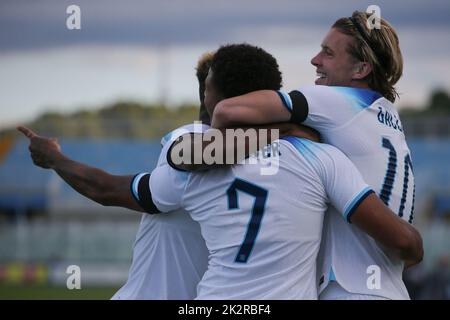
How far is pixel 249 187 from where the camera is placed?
481 cm

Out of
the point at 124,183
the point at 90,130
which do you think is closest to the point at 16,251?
the point at 90,130

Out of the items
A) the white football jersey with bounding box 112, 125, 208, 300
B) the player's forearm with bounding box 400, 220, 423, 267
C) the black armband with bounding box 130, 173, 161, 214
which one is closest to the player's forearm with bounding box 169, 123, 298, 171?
the black armband with bounding box 130, 173, 161, 214

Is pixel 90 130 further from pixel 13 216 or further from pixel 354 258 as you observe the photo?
pixel 354 258

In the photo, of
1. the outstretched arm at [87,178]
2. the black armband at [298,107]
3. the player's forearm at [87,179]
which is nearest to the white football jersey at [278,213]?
the black armband at [298,107]

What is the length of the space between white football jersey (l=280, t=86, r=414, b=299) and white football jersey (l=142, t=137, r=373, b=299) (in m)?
0.16

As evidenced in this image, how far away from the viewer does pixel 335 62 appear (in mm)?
5371

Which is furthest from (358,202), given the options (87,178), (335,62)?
(87,178)

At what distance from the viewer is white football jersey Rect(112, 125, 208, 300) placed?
532cm

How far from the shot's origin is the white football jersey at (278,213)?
477cm

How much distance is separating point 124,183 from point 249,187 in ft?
2.76

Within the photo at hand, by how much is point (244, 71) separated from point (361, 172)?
0.91 meters

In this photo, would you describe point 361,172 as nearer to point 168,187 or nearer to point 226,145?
point 226,145

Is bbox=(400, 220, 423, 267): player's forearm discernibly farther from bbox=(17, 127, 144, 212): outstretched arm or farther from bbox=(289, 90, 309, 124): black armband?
bbox=(17, 127, 144, 212): outstretched arm

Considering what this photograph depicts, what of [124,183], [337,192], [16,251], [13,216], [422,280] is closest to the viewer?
[337,192]
